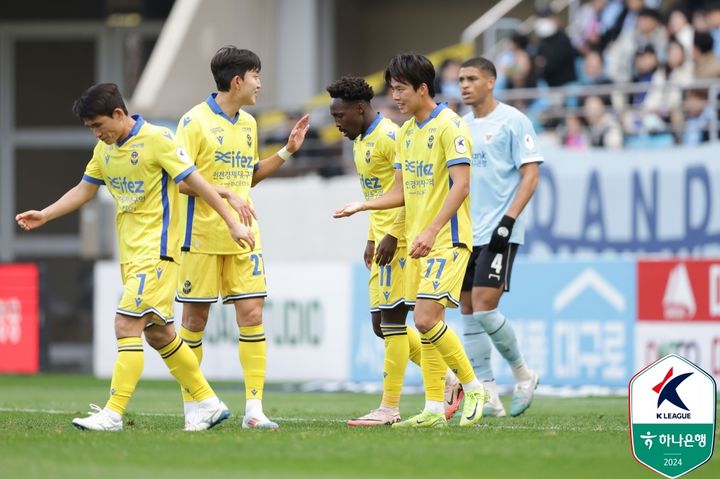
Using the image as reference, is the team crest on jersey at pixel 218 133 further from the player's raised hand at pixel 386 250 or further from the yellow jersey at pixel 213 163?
the player's raised hand at pixel 386 250

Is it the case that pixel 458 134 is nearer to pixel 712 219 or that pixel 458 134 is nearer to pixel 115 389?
pixel 115 389

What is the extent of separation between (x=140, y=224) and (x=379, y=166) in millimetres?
1729

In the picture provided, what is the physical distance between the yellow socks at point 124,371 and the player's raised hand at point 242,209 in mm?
941

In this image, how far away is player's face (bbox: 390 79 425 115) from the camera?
8.47m

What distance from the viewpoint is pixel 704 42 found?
53.1 feet

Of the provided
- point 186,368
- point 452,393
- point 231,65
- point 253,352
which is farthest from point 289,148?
point 452,393

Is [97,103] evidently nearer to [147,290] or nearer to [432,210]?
[147,290]

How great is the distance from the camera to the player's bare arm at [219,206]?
795 centimetres

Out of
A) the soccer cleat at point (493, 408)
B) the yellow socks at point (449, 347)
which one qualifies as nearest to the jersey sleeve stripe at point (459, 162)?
the yellow socks at point (449, 347)

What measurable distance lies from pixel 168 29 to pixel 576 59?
7874 mm

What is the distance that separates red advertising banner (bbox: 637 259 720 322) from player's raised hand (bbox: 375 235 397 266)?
5640mm

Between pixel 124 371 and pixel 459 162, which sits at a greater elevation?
pixel 459 162

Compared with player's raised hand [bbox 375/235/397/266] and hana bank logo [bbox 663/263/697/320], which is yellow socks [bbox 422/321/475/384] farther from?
hana bank logo [bbox 663/263/697/320]

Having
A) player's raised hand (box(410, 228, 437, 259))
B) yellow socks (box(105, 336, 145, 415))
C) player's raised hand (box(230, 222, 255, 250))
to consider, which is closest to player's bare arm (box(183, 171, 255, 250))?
player's raised hand (box(230, 222, 255, 250))
